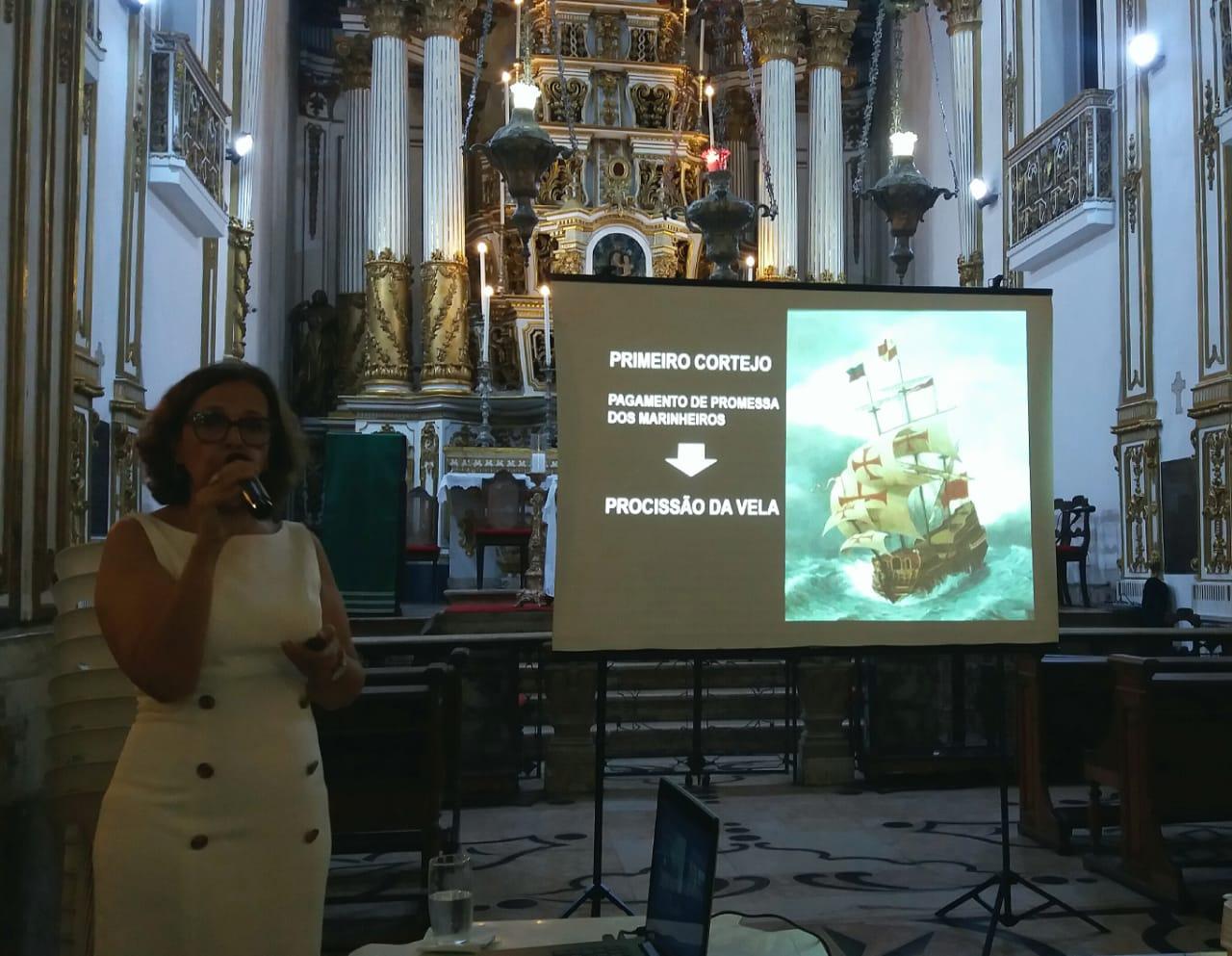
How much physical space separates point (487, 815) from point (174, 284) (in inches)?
216

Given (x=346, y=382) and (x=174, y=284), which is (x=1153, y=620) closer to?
(x=174, y=284)

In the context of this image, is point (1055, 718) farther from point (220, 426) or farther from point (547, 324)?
point (547, 324)

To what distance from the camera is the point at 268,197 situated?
12.9 m

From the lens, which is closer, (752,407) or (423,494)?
(752,407)

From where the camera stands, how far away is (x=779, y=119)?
14500 mm

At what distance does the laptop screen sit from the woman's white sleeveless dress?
59 centimetres

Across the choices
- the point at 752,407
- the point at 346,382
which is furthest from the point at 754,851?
the point at 346,382

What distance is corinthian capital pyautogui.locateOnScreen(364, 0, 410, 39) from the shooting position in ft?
44.1

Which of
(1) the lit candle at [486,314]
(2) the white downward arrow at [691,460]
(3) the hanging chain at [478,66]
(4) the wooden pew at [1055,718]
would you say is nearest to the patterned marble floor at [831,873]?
(4) the wooden pew at [1055,718]

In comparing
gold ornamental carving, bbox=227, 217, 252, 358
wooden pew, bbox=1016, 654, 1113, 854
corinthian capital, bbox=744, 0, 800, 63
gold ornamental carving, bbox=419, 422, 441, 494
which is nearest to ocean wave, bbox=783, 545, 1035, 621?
wooden pew, bbox=1016, 654, 1113, 854

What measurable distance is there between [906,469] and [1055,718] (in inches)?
92.5

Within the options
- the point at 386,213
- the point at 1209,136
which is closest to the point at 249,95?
the point at 386,213

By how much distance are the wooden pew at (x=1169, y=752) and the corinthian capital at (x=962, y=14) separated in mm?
10090

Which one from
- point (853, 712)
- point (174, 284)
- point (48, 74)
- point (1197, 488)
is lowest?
point (853, 712)
